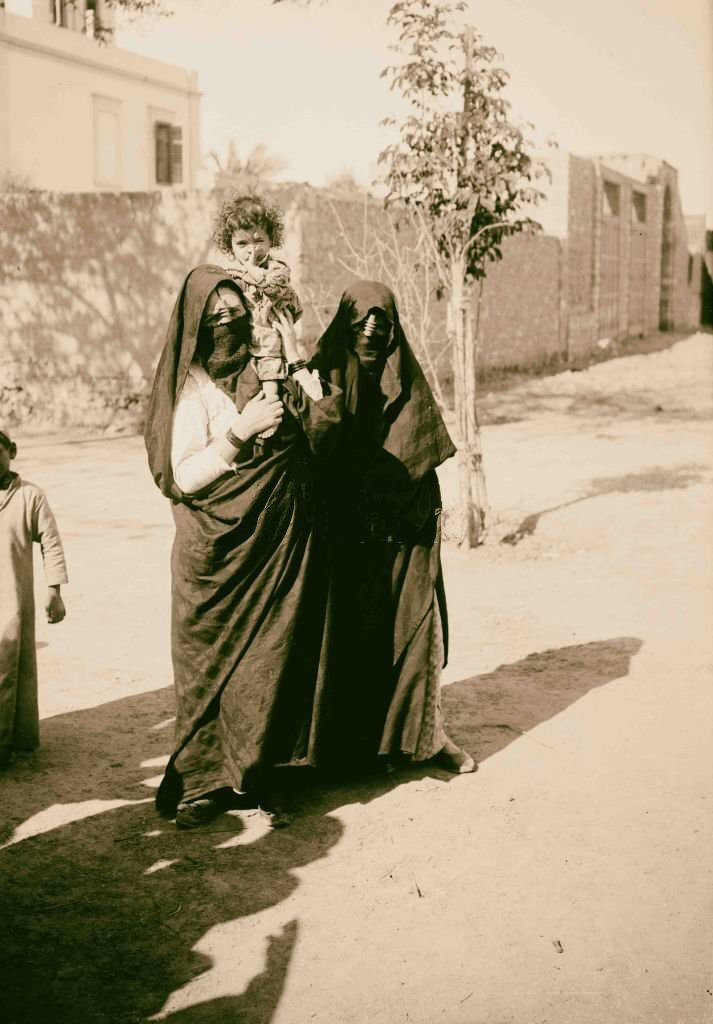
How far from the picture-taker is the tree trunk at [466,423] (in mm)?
7762

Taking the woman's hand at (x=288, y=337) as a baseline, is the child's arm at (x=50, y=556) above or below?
below

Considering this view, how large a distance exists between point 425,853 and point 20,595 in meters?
1.71

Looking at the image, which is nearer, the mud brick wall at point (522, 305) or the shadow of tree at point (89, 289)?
the shadow of tree at point (89, 289)

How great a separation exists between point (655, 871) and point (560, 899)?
0.33 meters

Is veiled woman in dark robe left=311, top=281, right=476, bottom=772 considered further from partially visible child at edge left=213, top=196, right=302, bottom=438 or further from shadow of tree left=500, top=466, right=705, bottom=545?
shadow of tree left=500, top=466, right=705, bottom=545

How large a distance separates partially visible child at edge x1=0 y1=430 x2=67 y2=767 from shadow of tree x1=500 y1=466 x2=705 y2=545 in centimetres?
490

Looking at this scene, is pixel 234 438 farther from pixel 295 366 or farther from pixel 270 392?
pixel 295 366

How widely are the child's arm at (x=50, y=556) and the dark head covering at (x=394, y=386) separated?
1134 mm

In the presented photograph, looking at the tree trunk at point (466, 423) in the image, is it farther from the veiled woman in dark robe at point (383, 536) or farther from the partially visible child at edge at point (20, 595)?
the partially visible child at edge at point (20, 595)

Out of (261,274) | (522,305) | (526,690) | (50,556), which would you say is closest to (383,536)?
(261,274)

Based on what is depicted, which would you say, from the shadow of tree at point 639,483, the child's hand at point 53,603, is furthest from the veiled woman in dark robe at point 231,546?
the shadow of tree at point 639,483

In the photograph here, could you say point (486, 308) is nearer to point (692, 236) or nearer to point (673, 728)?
point (673, 728)

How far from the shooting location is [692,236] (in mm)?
40062

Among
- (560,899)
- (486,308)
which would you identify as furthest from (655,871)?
(486,308)
